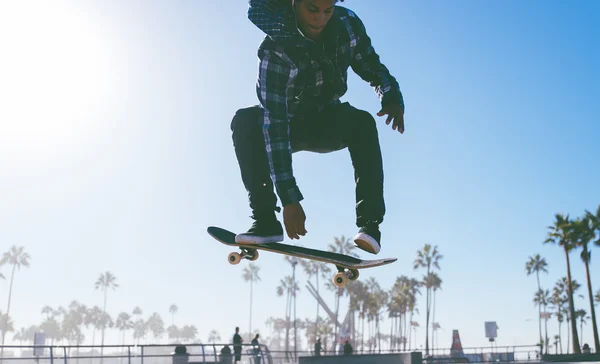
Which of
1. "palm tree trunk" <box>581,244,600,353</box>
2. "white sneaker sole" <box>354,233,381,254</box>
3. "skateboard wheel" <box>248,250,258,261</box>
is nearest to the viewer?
"white sneaker sole" <box>354,233,381,254</box>

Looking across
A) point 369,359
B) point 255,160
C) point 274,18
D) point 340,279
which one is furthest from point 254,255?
point 369,359

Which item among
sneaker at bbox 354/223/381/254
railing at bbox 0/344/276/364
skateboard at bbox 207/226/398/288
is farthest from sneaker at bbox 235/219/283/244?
railing at bbox 0/344/276/364

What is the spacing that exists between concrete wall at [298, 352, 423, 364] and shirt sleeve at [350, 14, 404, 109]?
17.2m

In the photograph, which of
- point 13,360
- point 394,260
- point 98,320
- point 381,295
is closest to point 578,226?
point 13,360

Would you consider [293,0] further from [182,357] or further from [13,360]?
[13,360]

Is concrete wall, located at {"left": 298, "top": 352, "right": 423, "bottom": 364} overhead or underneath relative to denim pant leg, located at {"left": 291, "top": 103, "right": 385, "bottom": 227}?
underneath

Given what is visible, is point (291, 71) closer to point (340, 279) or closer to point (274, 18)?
point (274, 18)

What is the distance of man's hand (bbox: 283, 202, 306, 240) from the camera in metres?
3.35

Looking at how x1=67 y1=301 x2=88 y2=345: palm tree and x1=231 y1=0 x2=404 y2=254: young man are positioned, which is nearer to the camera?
x1=231 y1=0 x2=404 y2=254: young man

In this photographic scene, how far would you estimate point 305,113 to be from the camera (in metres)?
3.76

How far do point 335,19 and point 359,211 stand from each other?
1332mm

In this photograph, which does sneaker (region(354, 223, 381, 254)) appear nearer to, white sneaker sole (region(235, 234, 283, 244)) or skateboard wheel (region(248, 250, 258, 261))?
white sneaker sole (region(235, 234, 283, 244))

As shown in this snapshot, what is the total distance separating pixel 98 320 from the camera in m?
182

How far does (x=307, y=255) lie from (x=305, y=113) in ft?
3.44
